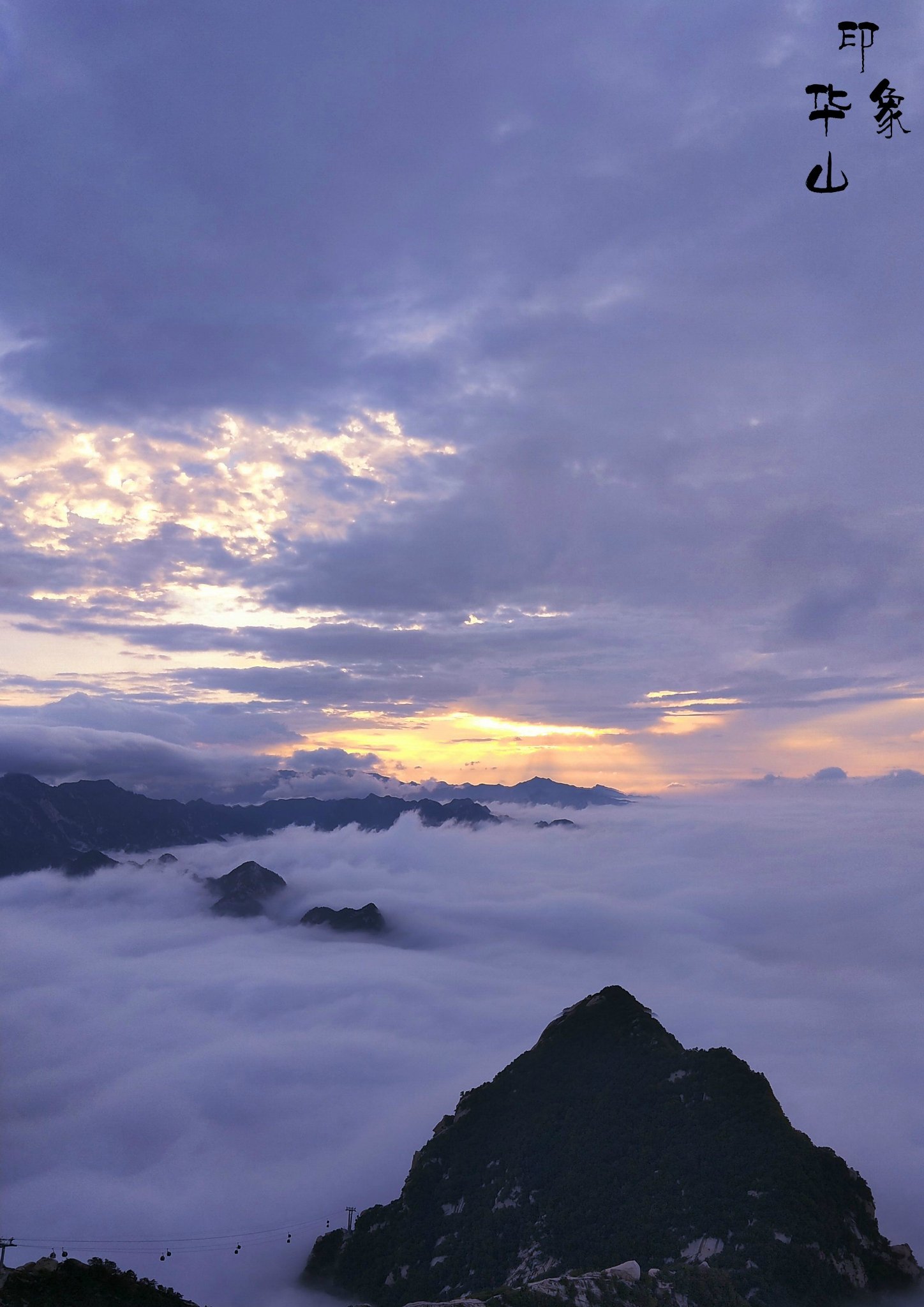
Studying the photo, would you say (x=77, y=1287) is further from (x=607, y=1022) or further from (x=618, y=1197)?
(x=607, y=1022)

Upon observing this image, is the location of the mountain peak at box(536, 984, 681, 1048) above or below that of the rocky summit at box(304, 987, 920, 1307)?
above

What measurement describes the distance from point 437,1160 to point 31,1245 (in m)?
121

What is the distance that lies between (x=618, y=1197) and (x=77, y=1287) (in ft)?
324

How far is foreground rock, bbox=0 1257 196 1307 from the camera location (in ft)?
217

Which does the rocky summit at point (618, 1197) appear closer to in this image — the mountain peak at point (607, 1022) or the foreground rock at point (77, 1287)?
the mountain peak at point (607, 1022)

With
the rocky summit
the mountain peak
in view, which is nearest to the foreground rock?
the rocky summit

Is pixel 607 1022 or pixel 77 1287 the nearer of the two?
pixel 77 1287

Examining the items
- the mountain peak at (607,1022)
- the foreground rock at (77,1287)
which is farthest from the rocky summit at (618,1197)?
the foreground rock at (77,1287)

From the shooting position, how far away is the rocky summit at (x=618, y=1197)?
10344 centimetres

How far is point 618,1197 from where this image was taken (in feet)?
426

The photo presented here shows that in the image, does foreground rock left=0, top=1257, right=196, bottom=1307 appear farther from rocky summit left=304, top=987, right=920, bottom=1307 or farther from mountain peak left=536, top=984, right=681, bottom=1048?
mountain peak left=536, top=984, right=681, bottom=1048

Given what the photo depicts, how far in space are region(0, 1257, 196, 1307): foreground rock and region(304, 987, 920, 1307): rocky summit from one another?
4118 cm

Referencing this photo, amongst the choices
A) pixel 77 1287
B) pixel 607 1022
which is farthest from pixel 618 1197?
pixel 77 1287

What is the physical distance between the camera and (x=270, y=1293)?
Result: 6019 inches
